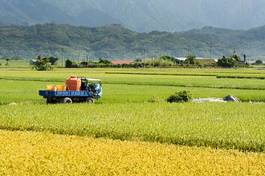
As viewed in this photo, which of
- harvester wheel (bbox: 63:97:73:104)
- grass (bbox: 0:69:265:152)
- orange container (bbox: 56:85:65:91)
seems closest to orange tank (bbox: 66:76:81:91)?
orange container (bbox: 56:85:65:91)

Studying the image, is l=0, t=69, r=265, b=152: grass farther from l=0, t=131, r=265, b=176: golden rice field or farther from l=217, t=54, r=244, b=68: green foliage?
l=217, t=54, r=244, b=68: green foliage

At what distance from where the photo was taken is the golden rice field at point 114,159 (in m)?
14.5

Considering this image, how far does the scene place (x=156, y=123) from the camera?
24.1 meters

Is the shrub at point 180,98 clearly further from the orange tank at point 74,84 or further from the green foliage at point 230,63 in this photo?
the green foliage at point 230,63

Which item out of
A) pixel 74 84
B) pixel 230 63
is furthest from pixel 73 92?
pixel 230 63

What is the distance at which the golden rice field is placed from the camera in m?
14.5

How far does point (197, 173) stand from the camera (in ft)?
46.9

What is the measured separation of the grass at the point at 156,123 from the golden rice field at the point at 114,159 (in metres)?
1.17

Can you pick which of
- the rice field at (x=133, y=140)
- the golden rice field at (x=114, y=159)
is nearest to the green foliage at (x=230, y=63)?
the rice field at (x=133, y=140)

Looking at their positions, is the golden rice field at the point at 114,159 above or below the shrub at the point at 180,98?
below

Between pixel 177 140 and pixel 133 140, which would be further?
pixel 133 140

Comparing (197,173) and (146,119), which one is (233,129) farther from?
(197,173)

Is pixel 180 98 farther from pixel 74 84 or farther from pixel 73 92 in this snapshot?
pixel 73 92

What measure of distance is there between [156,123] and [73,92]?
48.0 ft
